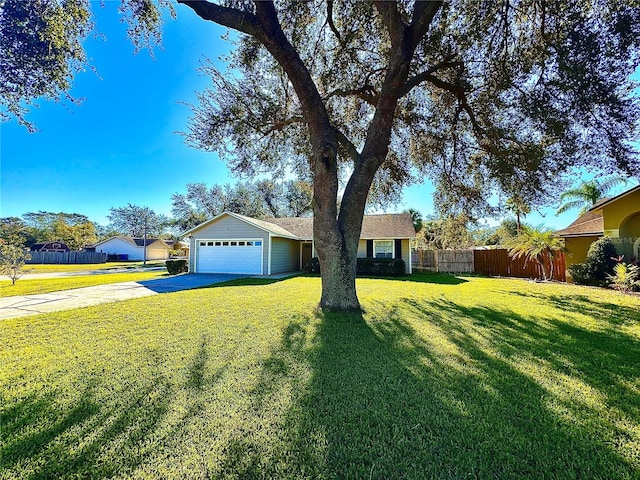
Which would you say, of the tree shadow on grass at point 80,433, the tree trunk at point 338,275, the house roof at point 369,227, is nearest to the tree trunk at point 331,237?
the tree trunk at point 338,275

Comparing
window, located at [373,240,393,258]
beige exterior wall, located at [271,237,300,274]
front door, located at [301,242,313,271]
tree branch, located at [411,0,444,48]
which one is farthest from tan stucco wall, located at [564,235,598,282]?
beige exterior wall, located at [271,237,300,274]

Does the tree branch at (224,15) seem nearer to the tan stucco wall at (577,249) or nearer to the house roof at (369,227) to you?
the house roof at (369,227)

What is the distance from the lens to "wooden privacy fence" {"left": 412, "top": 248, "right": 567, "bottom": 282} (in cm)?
1369

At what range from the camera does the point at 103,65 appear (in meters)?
6.44

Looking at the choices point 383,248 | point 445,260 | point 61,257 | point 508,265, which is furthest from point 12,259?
point 61,257

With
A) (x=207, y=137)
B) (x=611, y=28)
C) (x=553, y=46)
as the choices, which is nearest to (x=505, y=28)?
(x=553, y=46)

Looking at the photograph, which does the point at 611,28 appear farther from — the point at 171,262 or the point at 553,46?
the point at 171,262

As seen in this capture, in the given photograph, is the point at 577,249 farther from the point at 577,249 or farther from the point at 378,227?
the point at 378,227

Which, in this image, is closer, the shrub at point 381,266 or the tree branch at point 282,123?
the tree branch at point 282,123

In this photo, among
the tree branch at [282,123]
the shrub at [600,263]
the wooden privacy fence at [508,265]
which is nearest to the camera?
the tree branch at [282,123]

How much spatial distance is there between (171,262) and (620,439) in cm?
1823

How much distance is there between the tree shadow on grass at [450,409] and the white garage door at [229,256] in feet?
37.7

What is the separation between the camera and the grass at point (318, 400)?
1.81 metres

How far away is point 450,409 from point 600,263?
12.2 m
